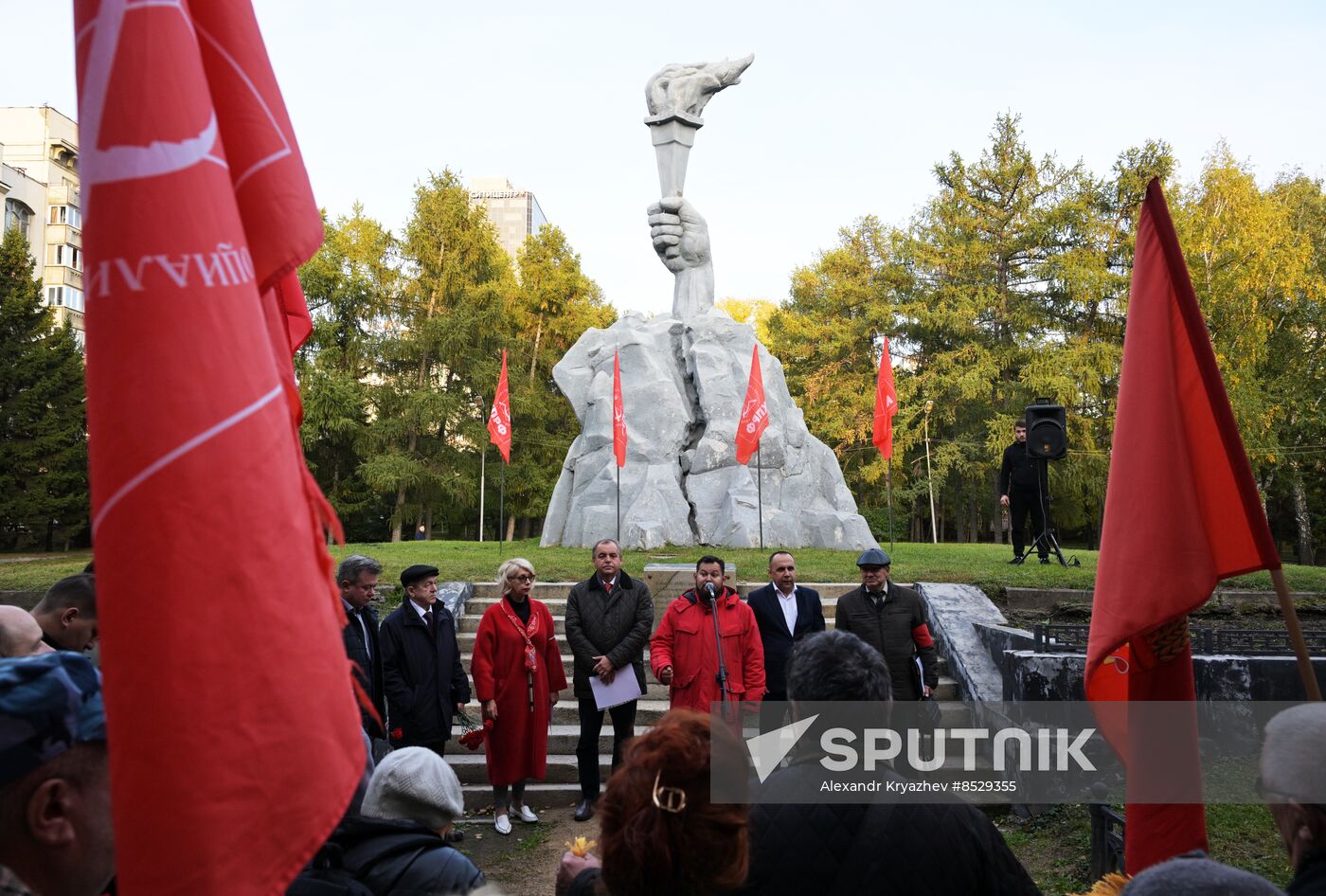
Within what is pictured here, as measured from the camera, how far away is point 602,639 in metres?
7.12

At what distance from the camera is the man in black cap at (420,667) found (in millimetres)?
6438

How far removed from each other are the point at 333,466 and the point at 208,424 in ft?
117

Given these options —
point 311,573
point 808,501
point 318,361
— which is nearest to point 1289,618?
point 311,573

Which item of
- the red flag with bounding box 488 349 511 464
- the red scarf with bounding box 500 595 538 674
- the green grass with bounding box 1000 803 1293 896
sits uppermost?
the red flag with bounding box 488 349 511 464

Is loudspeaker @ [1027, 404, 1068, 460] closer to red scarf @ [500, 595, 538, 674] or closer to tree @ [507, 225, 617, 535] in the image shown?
red scarf @ [500, 595, 538, 674]

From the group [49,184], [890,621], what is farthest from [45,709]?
[49,184]

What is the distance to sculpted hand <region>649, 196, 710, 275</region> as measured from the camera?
61.9ft

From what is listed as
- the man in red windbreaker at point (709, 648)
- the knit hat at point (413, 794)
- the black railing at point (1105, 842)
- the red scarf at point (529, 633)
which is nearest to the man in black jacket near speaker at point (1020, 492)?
the man in red windbreaker at point (709, 648)

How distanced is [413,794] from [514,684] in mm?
4195

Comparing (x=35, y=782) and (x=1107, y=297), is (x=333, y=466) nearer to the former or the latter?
(x=1107, y=297)

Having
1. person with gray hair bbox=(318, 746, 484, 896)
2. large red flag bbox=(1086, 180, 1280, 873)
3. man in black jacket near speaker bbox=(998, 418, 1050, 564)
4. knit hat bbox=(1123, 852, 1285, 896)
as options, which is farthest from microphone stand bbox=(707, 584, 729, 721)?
man in black jacket near speaker bbox=(998, 418, 1050, 564)

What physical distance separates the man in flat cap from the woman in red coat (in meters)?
5.10

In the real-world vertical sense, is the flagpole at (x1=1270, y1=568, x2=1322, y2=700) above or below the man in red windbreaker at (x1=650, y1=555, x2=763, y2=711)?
above

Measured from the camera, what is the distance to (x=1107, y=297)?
29891mm
